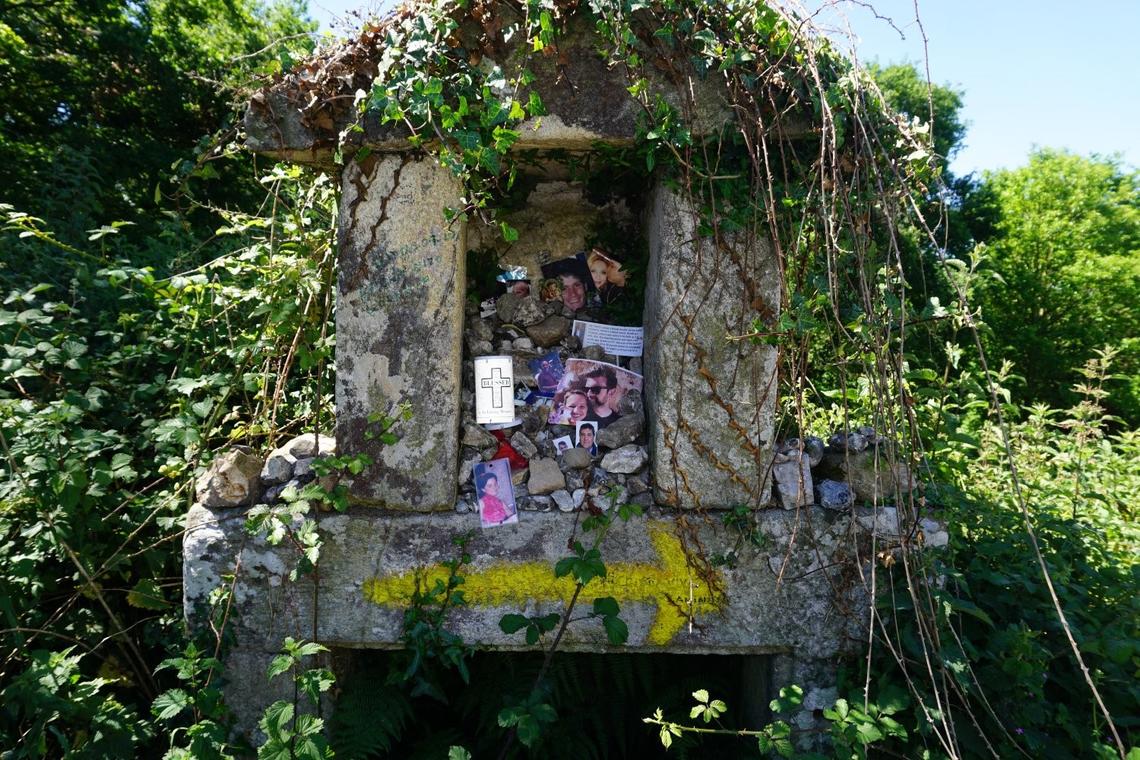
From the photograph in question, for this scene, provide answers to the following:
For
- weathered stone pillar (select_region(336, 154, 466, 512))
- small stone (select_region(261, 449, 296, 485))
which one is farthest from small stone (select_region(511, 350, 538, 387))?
small stone (select_region(261, 449, 296, 485))

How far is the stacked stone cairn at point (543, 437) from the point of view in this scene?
86.3 inches

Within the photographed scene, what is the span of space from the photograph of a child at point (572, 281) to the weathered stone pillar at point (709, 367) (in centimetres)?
44

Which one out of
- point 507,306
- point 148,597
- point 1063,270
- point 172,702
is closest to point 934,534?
point 507,306

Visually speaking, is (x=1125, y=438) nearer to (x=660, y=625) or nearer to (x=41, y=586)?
(x=660, y=625)

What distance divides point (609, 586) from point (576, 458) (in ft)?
1.33

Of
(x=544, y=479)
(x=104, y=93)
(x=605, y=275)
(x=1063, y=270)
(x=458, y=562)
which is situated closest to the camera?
(x=458, y=562)

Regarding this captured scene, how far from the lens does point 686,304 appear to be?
82.7 inches

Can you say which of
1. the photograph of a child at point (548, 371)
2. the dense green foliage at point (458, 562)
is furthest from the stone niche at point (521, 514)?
the photograph of a child at point (548, 371)

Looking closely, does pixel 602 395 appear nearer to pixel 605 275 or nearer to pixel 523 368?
pixel 523 368

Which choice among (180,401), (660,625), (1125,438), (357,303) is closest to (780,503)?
(660,625)

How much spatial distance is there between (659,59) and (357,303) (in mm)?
1125

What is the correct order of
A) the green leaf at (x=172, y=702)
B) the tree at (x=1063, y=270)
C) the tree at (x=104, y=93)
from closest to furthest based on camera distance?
1. the green leaf at (x=172, y=702)
2. the tree at (x=104, y=93)
3. the tree at (x=1063, y=270)

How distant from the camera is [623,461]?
221 centimetres

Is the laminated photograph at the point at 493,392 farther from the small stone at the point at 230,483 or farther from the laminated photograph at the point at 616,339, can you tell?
the small stone at the point at 230,483
